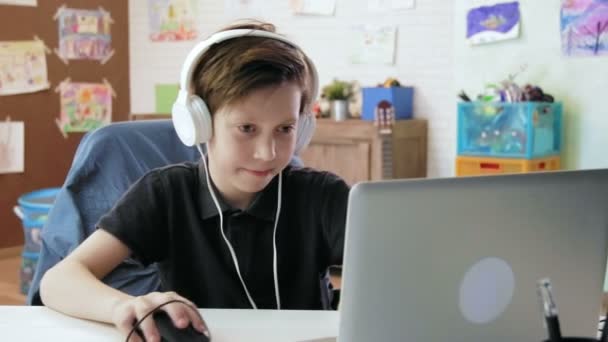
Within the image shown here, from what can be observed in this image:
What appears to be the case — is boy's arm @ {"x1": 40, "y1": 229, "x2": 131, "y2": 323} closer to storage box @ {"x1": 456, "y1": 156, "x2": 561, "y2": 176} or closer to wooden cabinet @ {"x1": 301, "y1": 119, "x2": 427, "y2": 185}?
storage box @ {"x1": 456, "y1": 156, "x2": 561, "y2": 176}

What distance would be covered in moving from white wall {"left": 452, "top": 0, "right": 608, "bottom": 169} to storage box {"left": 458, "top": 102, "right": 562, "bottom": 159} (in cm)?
7

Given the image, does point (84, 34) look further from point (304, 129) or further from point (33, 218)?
point (304, 129)

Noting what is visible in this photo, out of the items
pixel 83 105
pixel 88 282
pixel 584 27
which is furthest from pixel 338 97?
pixel 88 282

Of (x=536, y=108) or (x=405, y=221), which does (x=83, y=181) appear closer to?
(x=405, y=221)

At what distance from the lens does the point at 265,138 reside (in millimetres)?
1283

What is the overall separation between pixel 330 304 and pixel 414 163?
2.51 metres

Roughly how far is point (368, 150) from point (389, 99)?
0.95 feet

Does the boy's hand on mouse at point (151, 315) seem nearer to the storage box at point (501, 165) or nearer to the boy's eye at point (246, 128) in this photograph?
the boy's eye at point (246, 128)

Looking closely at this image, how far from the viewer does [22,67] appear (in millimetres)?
4289

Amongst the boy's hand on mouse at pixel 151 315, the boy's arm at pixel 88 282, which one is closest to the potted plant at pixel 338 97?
the boy's arm at pixel 88 282

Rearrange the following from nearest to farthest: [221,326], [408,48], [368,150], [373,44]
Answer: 1. [221,326]
2. [368,150]
3. [408,48]
4. [373,44]

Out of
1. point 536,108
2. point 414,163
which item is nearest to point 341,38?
point 414,163

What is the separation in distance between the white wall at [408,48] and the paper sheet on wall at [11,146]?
3.83 feet

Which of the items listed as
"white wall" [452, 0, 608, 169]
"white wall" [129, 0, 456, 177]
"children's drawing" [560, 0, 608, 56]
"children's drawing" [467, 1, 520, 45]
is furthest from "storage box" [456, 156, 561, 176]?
"children's drawing" [467, 1, 520, 45]
